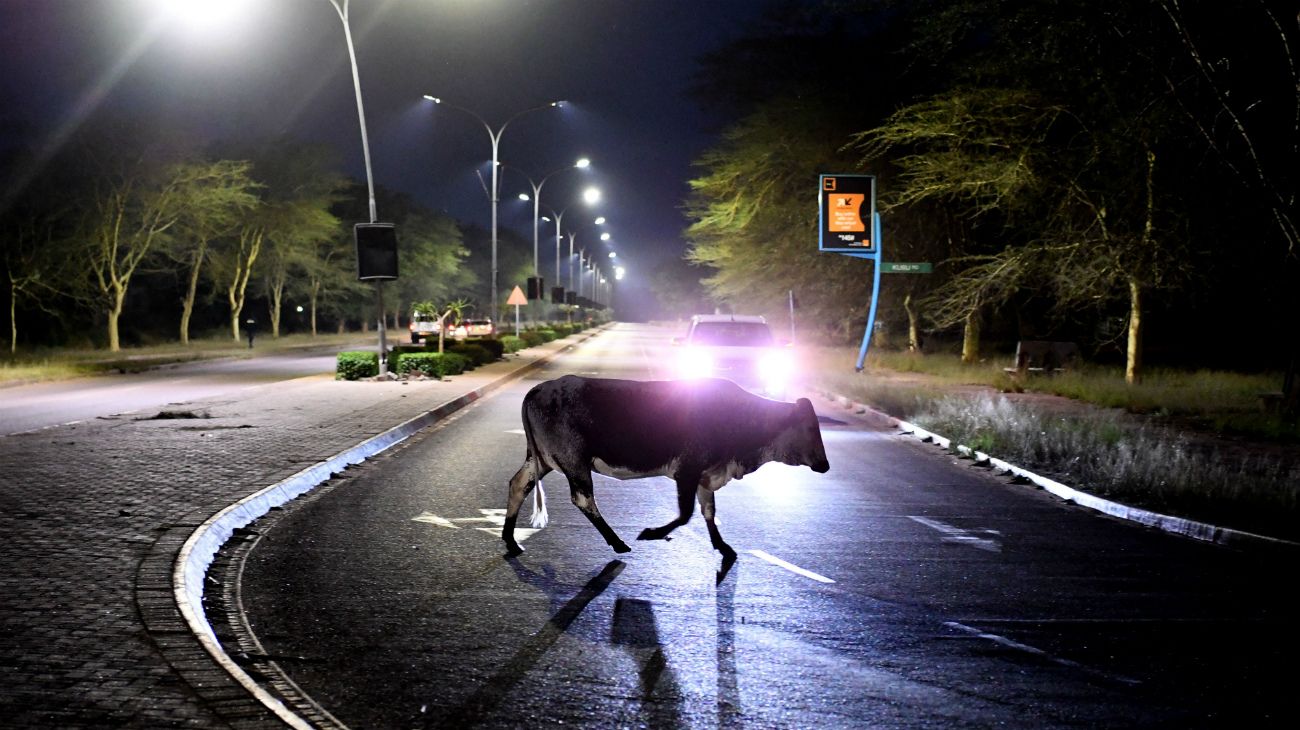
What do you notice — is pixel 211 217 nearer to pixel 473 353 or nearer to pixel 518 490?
pixel 473 353

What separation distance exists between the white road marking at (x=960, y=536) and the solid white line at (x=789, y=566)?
1.61 m

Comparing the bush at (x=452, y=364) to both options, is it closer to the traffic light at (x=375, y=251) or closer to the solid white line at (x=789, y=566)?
the traffic light at (x=375, y=251)

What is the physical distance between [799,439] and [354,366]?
20905 millimetres

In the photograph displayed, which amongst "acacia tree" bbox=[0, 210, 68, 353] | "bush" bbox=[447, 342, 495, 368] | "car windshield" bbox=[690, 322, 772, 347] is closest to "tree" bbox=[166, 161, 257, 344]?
"acacia tree" bbox=[0, 210, 68, 353]

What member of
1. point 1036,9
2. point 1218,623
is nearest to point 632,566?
point 1218,623

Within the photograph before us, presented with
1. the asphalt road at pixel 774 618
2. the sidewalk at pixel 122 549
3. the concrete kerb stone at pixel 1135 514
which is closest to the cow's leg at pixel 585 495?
the asphalt road at pixel 774 618

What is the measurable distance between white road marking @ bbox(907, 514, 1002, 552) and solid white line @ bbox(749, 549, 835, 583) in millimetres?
1609

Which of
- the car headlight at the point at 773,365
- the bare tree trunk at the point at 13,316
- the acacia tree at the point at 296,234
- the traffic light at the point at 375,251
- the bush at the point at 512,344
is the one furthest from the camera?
the acacia tree at the point at 296,234

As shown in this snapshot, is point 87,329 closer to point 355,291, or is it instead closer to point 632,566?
point 355,291

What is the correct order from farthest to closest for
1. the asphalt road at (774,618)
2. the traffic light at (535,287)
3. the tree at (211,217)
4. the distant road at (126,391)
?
the traffic light at (535,287) < the tree at (211,217) < the distant road at (126,391) < the asphalt road at (774,618)

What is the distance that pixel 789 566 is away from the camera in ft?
25.4

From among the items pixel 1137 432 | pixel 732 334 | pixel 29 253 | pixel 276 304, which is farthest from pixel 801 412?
pixel 276 304

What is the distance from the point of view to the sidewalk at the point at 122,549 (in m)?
4.66

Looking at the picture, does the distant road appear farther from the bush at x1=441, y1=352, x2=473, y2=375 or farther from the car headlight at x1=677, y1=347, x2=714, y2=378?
the car headlight at x1=677, y1=347, x2=714, y2=378
